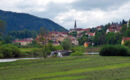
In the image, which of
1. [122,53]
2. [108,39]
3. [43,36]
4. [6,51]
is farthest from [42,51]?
[108,39]

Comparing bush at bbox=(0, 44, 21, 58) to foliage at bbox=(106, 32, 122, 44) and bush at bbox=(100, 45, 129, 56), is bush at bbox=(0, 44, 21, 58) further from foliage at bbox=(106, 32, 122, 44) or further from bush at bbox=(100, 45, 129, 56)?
foliage at bbox=(106, 32, 122, 44)

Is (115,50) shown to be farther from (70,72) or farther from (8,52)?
(8,52)

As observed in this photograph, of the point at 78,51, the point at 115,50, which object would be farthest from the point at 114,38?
the point at 115,50

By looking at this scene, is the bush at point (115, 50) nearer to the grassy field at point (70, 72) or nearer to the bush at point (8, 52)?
the grassy field at point (70, 72)

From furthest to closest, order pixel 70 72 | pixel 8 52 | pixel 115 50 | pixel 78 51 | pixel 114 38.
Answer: pixel 114 38 → pixel 78 51 → pixel 8 52 → pixel 115 50 → pixel 70 72

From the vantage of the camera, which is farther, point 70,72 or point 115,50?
point 115,50

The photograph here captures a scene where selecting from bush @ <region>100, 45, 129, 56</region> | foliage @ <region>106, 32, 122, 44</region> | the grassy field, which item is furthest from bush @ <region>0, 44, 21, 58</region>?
foliage @ <region>106, 32, 122, 44</region>

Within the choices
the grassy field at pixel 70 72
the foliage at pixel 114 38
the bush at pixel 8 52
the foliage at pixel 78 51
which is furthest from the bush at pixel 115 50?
the foliage at pixel 114 38

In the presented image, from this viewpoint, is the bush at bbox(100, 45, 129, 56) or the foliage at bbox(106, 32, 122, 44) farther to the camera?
the foliage at bbox(106, 32, 122, 44)

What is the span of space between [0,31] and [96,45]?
72858mm

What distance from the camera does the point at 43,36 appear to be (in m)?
46.2

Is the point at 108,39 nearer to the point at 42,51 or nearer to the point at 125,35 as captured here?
the point at 125,35

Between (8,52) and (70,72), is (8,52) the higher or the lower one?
the higher one

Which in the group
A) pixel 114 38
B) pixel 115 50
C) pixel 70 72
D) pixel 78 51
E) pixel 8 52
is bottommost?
pixel 78 51
